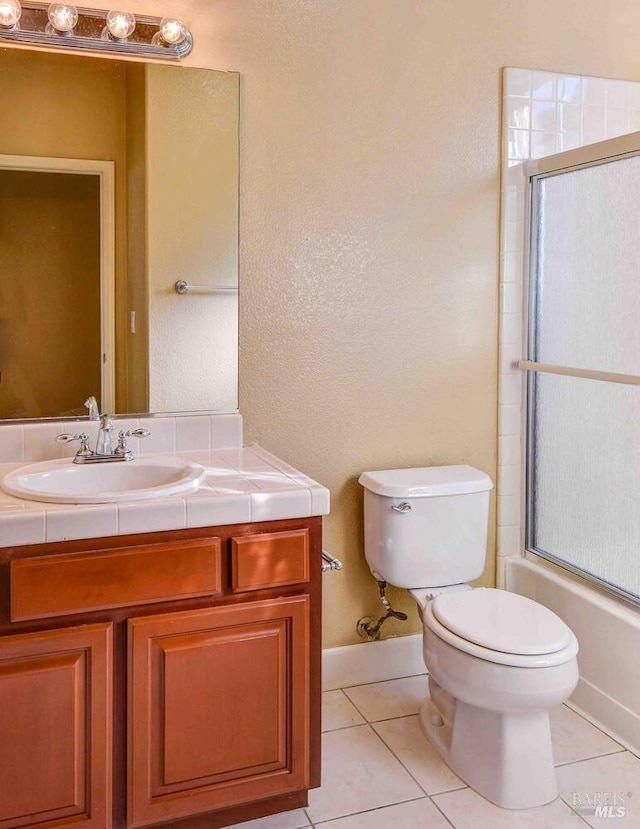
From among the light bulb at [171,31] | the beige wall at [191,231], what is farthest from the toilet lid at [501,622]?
the light bulb at [171,31]

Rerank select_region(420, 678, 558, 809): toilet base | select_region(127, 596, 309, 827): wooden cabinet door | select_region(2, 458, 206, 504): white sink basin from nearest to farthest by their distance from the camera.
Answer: select_region(127, 596, 309, 827): wooden cabinet door < select_region(2, 458, 206, 504): white sink basin < select_region(420, 678, 558, 809): toilet base

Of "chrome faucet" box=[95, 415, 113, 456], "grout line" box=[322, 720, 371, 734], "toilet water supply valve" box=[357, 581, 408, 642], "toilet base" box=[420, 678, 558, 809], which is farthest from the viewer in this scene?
"toilet water supply valve" box=[357, 581, 408, 642]

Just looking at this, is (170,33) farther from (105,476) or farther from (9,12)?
(105,476)

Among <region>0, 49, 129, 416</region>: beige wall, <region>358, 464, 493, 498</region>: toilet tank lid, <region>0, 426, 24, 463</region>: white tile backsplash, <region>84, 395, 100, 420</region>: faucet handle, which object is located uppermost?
<region>0, 49, 129, 416</region>: beige wall

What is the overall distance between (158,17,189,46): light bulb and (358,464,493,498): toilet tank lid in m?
1.37

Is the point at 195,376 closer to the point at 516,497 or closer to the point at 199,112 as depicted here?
the point at 199,112

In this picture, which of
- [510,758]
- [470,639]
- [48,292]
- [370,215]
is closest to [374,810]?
[510,758]

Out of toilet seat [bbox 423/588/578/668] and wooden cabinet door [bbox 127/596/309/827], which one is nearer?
wooden cabinet door [bbox 127/596/309/827]

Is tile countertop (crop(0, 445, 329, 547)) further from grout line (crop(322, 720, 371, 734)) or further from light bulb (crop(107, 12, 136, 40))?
light bulb (crop(107, 12, 136, 40))

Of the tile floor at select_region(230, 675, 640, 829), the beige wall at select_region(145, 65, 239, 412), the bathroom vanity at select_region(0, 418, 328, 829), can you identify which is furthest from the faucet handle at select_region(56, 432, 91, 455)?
the tile floor at select_region(230, 675, 640, 829)

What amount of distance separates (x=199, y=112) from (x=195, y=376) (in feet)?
2.46

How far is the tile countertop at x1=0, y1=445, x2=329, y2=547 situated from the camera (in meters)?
1.52

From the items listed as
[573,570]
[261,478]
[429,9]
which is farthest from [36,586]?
[429,9]

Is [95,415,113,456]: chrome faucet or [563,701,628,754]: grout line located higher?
[95,415,113,456]: chrome faucet
